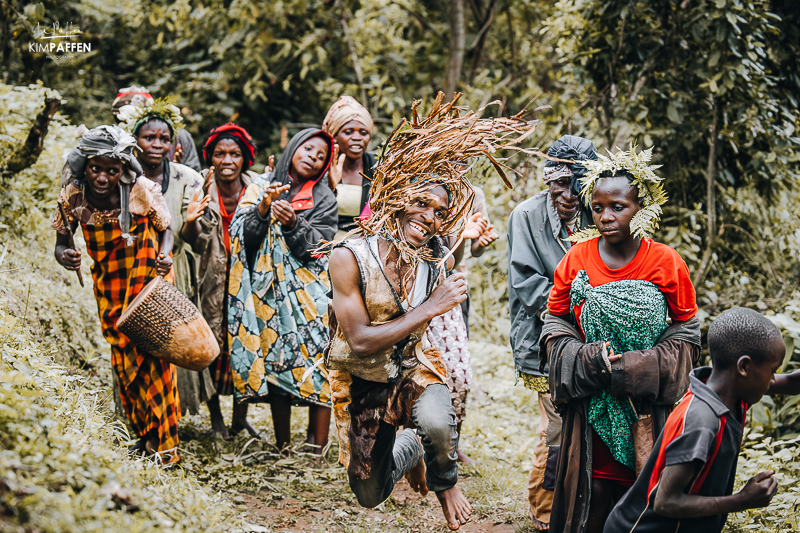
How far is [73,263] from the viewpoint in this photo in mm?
4805

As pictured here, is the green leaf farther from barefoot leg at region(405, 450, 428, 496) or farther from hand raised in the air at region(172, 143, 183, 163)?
hand raised in the air at region(172, 143, 183, 163)

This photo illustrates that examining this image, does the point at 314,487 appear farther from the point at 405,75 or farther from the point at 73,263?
the point at 405,75

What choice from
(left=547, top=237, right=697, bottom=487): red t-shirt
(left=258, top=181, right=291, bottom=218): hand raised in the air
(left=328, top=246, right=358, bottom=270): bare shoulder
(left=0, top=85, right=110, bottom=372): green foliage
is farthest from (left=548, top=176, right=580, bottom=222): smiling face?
(left=0, top=85, right=110, bottom=372): green foliage

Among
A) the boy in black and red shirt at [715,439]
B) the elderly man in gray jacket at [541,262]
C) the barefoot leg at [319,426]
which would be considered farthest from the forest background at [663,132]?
the barefoot leg at [319,426]

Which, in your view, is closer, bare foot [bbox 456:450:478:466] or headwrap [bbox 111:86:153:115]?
bare foot [bbox 456:450:478:466]

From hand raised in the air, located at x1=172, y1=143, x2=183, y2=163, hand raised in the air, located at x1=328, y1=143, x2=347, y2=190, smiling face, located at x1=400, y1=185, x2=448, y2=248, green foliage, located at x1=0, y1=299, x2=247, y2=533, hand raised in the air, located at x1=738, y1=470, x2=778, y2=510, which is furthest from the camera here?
hand raised in the air, located at x1=172, y1=143, x2=183, y2=163

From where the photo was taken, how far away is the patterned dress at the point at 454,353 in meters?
5.28

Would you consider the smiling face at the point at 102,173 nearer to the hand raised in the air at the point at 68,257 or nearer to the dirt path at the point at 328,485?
the hand raised in the air at the point at 68,257

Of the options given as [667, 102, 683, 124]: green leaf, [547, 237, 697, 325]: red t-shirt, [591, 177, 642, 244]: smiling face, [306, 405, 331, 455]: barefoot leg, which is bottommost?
[306, 405, 331, 455]: barefoot leg

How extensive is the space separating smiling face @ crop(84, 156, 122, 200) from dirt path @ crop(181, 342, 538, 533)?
188 centimetres

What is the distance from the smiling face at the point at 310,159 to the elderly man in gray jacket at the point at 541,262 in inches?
63.1

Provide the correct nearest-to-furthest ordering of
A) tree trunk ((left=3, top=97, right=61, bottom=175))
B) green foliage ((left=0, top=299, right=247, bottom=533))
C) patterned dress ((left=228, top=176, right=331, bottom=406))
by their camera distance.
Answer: green foliage ((left=0, top=299, right=247, bottom=533)), patterned dress ((left=228, top=176, right=331, bottom=406)), tree trunk ((left=3, top=97, right=61, bottom=175))

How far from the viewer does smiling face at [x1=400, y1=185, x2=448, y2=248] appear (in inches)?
143

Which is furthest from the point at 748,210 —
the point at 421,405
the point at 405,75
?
the point at 405,75
